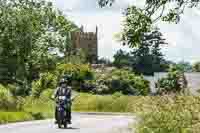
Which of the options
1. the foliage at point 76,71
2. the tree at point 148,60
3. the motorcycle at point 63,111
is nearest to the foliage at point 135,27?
the motorcycle at point 63,111

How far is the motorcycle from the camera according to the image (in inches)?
1102

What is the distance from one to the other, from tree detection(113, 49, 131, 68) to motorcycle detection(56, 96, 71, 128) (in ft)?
359

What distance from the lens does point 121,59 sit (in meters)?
147

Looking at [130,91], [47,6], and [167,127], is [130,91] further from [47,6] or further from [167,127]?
[167,127]

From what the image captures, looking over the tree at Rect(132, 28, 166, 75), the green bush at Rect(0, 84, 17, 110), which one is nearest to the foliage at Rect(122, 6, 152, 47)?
the green bush at Rect(0, 84, 17, 110)

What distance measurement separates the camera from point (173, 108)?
18375 millimetres

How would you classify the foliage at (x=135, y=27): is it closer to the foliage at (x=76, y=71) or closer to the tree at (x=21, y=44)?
the tree at (x=21, y=44)

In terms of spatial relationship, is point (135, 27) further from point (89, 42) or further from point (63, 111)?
point (89, 42)

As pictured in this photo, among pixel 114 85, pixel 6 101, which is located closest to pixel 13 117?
pixel 6 101

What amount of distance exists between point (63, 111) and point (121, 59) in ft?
389

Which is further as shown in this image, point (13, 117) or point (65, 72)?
point (65, 72)

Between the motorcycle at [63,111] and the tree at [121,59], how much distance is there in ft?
359

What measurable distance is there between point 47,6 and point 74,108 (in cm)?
977

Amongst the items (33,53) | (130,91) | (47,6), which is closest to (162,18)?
(33,53)
